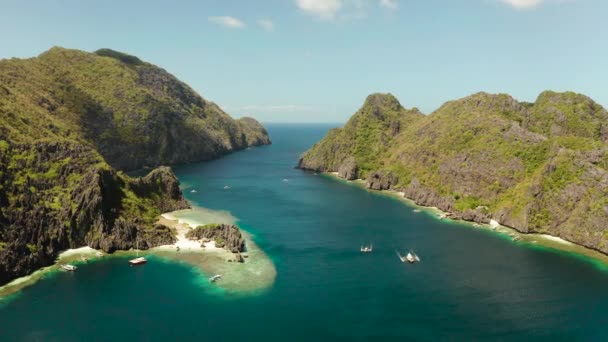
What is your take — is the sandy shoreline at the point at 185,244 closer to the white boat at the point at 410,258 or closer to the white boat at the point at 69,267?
the white boat at the point at 69,267

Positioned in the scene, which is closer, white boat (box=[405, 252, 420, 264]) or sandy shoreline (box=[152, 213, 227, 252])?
white boat (box=[405, 252, 420, 264])

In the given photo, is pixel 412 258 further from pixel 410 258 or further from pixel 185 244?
pixel 185 244

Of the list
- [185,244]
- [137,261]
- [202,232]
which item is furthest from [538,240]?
[137,261]

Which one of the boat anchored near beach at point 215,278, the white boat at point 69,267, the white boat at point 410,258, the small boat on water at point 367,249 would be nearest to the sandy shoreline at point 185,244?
the boat anchored near beach at point 215,278

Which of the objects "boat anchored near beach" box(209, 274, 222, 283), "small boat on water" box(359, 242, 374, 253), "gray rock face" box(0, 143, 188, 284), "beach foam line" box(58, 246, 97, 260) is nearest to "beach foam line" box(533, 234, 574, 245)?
"small boat on water" box(359, 242, 374, 253)

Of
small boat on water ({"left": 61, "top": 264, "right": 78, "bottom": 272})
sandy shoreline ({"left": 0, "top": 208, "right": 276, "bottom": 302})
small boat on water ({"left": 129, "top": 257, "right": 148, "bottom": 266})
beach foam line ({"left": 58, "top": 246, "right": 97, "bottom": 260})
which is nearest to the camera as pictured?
sandy shoreline ({"left": 0, "top": 208, "right": 276, "bottom": 302})

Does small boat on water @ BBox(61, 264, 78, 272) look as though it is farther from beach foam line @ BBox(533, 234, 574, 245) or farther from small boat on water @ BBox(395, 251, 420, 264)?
beach foam line @ BBox(533, 234, 574, 245)

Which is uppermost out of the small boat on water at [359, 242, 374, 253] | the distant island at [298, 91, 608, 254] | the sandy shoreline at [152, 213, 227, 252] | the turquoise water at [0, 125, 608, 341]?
the distant island at [298, 91, 608, 254]

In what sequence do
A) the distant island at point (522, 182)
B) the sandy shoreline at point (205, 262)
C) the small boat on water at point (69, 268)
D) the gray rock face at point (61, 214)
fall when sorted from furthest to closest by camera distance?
the distant island at point (522, 182)
the gray rock face at point (61, 214)
the small boat on water at point (69, 268)
the sandy shoreline at point (205, 262)

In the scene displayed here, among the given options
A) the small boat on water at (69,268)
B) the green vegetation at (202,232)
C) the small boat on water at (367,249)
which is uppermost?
the green vegetation at (202,232)
